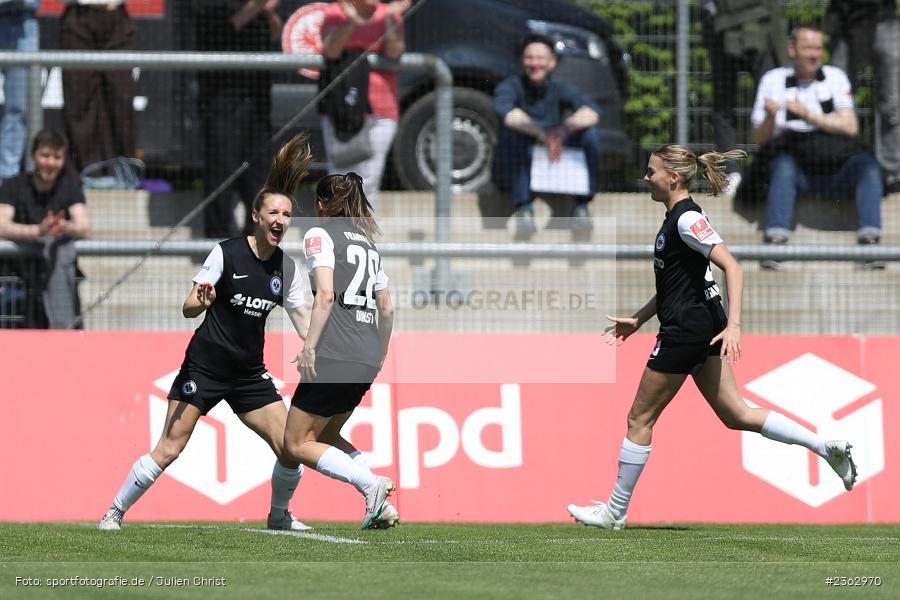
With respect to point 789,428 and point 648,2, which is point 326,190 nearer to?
point 789,428

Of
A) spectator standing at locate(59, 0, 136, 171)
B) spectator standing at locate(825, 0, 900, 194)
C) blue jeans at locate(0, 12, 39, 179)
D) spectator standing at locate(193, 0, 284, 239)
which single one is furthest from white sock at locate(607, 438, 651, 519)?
blue jeans at locate(0, 12, 39, 179)

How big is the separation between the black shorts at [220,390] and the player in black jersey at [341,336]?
1.37 feet

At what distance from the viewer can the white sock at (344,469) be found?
7547 millimetres

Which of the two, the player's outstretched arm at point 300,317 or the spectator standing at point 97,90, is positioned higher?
the spectator standing at point 97,90

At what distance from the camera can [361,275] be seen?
7754 millimetres

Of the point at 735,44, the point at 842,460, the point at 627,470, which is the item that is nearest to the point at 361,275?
the point at 627,470

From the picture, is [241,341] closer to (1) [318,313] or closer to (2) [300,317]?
(2) [300,317]

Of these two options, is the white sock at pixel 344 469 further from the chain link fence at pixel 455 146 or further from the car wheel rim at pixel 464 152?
the car wheel rim at pixel 464 152

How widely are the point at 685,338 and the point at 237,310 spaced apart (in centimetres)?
258

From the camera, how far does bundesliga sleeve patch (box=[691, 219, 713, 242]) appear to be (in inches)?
316

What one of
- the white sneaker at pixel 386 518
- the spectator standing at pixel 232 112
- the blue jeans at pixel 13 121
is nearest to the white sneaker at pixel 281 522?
the white sneaker at pixel 386 518

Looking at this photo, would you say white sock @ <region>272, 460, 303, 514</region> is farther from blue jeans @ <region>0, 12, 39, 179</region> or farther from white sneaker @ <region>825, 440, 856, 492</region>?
blue jeans @ <region>0, 12, 39, 179</region>

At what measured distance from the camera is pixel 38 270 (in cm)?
1070

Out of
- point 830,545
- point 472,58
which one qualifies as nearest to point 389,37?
point 472,58
